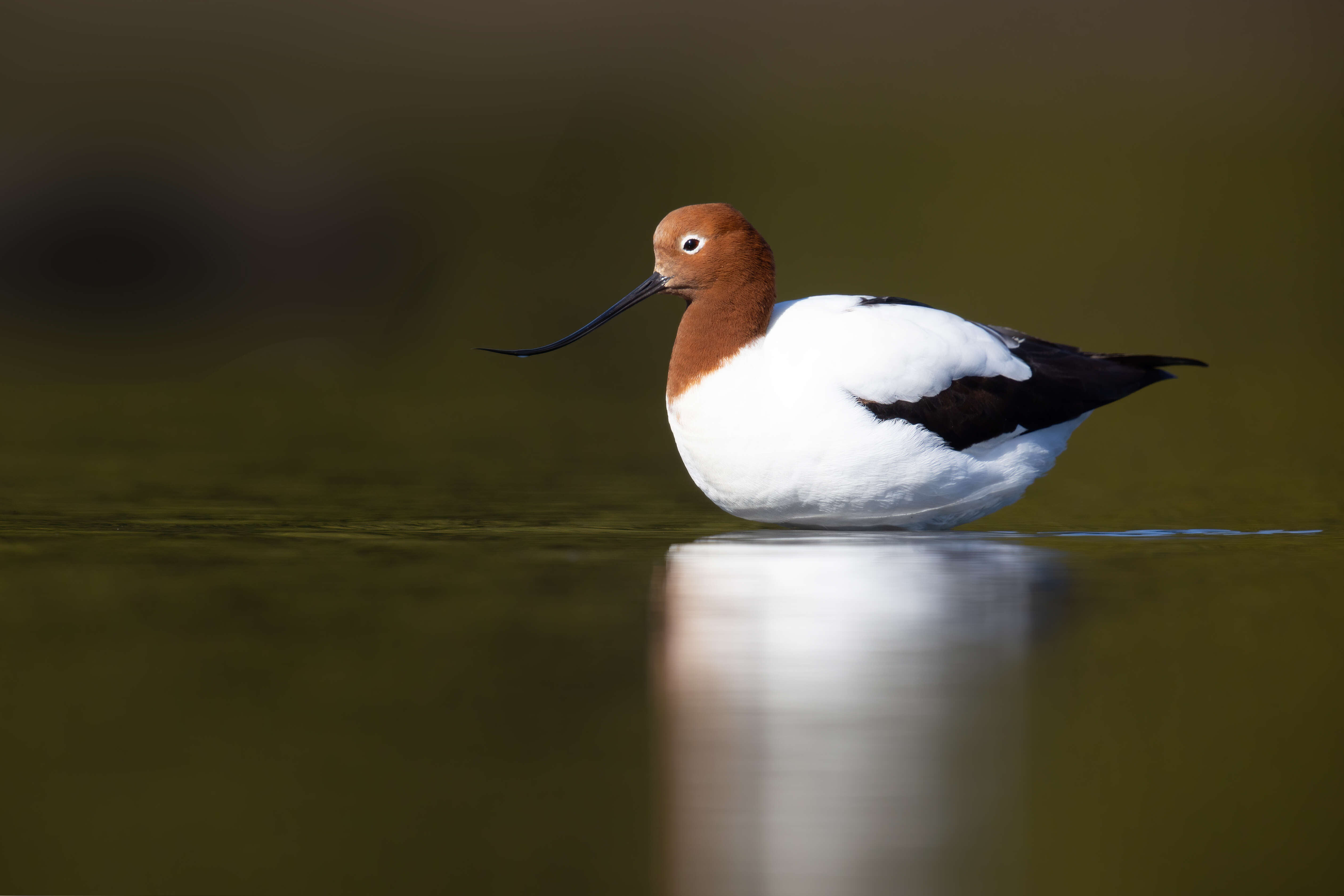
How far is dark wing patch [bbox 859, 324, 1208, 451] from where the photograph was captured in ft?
18.9

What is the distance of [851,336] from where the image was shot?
18.9 ft

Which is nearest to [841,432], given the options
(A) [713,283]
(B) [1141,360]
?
(A) [713,283]

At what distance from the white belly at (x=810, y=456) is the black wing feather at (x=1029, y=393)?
7cm

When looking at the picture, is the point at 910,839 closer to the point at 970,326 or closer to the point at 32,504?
the point at 970,326

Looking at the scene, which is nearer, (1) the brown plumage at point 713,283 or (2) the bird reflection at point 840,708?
(2) the bird reflection at point 840,708

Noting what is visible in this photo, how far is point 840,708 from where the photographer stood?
3488 mm

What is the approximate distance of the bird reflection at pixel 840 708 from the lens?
107 inches

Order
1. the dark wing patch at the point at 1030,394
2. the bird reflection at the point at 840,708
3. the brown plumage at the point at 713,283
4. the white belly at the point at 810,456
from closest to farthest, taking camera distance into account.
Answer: the bird reflection at the point at 840,708
the white belly at the point at 810,456
the dark wing patch at the point at 1030,394
the brown plumage at the point at 713,283

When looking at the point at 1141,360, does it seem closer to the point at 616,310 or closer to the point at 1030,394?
the point at 1030,394

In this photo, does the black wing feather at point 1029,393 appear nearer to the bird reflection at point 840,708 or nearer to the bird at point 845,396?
the bird at point 845,396

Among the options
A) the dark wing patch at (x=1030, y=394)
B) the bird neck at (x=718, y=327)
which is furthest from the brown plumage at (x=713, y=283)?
the dark wing patch at (x=1030, y=394)

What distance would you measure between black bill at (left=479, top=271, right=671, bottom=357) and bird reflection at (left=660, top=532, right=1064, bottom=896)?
125 centimetres

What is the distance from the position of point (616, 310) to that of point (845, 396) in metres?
1.25

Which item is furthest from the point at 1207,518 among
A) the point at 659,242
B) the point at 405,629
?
the point at 405,629
